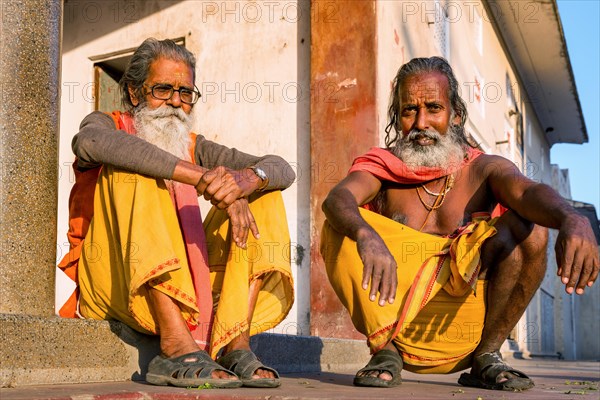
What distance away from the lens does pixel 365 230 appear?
3127 mm

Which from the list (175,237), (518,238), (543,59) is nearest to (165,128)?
(175,237)

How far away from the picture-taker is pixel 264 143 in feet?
21.3

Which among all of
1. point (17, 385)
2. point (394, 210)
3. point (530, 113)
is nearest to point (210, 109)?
point (394, 210)

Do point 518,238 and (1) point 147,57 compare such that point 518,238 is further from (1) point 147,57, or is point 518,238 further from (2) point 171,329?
(1) point 147,57

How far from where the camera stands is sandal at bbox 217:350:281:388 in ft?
9.39

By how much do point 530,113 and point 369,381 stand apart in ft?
46.3

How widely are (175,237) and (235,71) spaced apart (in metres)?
3.93

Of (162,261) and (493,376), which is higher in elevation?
(162,261)

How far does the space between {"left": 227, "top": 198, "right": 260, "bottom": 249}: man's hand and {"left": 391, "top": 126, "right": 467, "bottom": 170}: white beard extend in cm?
97

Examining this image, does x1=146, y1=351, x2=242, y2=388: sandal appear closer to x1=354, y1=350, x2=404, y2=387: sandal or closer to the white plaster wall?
x1=354, y1=350, x2=404, y2=387: sandal

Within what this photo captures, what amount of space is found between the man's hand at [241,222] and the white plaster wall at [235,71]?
9.97ft

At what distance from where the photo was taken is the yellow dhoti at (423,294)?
125 inches

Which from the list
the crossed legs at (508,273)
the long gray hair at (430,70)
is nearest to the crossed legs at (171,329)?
the crossed legs at (508,273)

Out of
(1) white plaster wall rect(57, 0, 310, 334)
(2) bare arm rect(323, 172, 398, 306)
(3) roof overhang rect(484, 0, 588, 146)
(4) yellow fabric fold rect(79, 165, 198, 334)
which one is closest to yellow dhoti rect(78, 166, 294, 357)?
(4) yellow fabric fold rect(79, 165, 198, 334)
